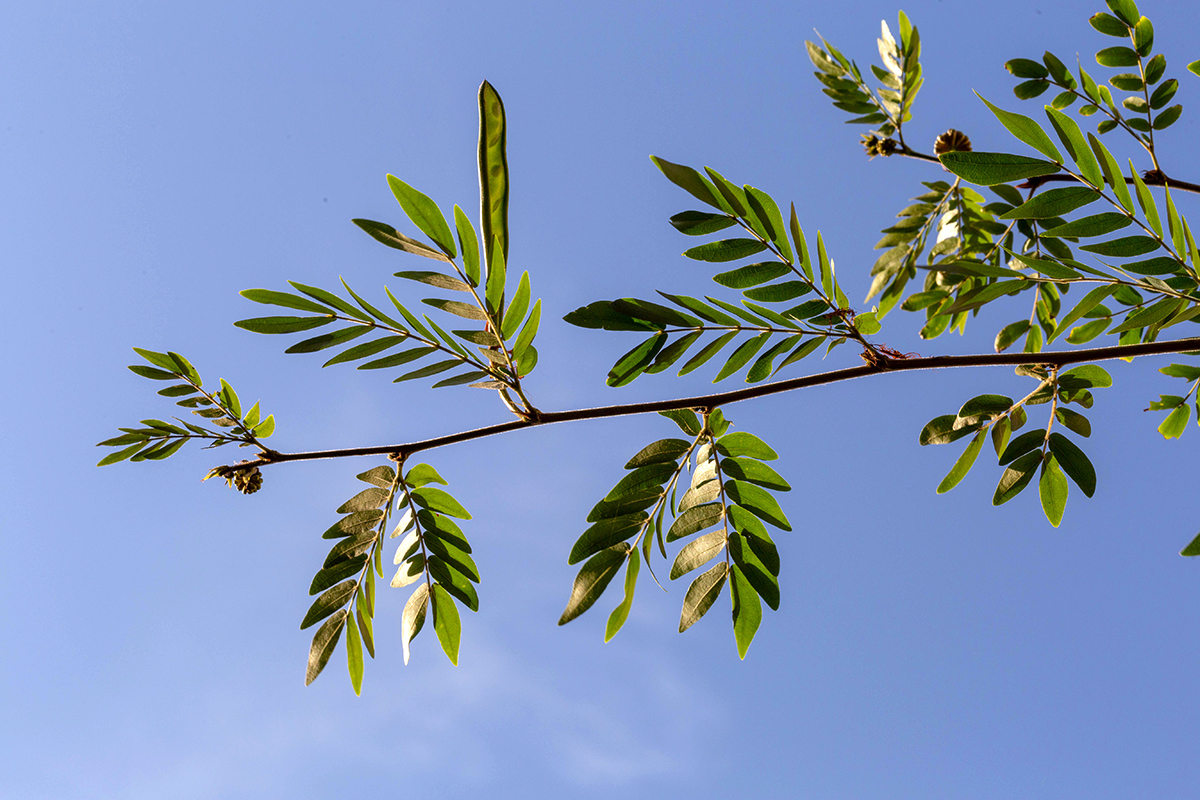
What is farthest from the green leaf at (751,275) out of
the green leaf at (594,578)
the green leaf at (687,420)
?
the green leaf at (594,578)

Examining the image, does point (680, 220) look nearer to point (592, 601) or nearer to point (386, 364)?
point (386, 364)

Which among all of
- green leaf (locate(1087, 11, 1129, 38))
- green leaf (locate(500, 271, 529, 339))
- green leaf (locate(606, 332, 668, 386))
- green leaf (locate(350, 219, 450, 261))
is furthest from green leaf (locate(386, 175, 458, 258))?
green leaf (locate(1087, 11, 1129, 38))

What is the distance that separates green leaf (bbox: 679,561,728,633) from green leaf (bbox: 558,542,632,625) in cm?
17

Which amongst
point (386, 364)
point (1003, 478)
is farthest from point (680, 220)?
point (1003, 478)

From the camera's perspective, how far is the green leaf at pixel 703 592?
1.58 metres

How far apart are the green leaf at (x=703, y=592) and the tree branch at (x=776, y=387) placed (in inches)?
15.3

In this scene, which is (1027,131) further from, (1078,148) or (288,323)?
(288,323)

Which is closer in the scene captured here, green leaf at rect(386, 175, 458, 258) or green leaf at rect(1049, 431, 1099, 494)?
green leaf at rect(386, 175, 458, 258)

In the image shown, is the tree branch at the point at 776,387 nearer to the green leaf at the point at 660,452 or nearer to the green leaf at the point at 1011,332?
the green leaf at the point at 660,452

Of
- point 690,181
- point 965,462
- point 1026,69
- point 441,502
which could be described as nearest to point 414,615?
point 441,502

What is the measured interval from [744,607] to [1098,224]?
0.99 meters

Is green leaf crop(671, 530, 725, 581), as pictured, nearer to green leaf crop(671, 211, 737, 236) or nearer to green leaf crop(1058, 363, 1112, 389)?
green leaf crop(671, 211, 737, 236)

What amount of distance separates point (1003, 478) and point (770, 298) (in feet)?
2.24

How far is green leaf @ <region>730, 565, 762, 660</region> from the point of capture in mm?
1572
